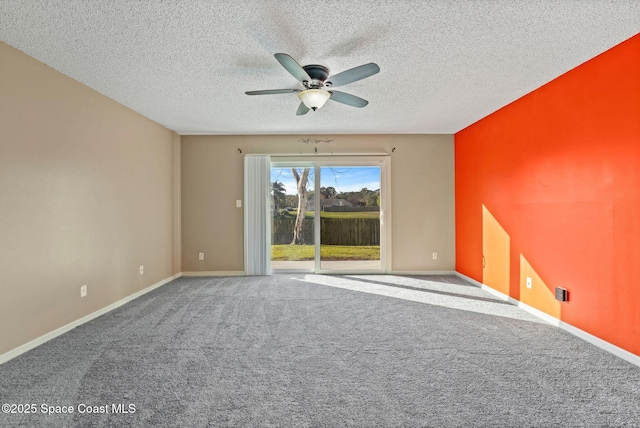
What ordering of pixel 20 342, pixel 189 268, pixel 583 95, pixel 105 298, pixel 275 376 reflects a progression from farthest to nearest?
pixel 189 268 → pixel 105 298 → pixel 583 95 → pixel 20 342 → pixel 275 376

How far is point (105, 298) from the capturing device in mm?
3506

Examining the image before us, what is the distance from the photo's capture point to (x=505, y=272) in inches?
154

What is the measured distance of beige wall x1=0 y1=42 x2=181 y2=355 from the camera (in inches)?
96.3

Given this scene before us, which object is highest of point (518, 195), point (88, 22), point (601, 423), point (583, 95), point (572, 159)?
point (88, 22)

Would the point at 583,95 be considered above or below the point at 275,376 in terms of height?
above

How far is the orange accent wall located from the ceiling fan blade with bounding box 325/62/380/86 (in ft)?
6.44

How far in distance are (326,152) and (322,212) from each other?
42.2 inches

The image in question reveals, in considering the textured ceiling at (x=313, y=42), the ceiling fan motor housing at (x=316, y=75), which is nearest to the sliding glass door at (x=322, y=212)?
the textured ceiling at (x=313, y=42)

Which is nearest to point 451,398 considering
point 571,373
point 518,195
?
point 571,373

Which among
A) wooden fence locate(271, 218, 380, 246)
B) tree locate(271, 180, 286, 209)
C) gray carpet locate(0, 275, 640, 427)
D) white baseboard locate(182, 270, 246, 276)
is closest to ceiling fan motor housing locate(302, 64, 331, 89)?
gray carpet locate(0, 275, 640, 427)

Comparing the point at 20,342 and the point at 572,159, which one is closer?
the point at 20,342

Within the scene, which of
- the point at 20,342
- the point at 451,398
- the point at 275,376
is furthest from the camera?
the point at 20,342

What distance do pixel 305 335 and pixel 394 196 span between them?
330 centimetres

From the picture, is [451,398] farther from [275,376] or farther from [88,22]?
[88,22]
